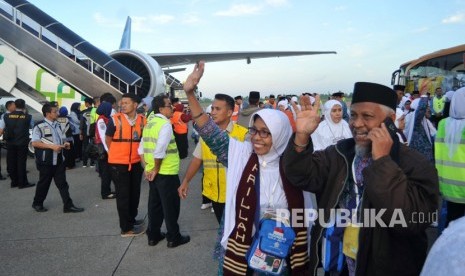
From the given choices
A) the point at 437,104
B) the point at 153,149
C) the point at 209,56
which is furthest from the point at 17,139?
the point at 209,56

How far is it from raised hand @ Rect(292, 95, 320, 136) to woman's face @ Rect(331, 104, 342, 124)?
2.97 m

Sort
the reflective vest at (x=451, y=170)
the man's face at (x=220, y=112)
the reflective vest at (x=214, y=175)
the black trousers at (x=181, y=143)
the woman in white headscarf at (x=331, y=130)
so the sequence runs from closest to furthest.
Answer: the reflective vest at (x=451, y=170) → the man's face at (x=220, y=112) → the reflective vest at (x=214, y=175) → the woman in white headscarf at (x=331, y=130) → the black trousers at (x=181, y=143)

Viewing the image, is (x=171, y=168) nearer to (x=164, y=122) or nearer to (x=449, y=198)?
(x=164, y=122)

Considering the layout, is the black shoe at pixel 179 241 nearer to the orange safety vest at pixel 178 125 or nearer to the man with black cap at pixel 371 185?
the man with black cap at pixel 371 185

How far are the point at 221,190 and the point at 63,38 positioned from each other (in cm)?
896

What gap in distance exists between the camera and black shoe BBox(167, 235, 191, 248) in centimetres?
395

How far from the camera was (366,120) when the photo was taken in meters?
1.71

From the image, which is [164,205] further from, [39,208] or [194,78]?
[39,208]

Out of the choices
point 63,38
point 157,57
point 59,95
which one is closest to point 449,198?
point 59,95

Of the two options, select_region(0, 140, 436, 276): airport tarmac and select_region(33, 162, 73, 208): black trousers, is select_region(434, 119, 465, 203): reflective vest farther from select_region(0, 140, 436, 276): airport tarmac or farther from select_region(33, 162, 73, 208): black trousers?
select_region(33, 162, 73, 208): black trousers

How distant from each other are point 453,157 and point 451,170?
108 mm

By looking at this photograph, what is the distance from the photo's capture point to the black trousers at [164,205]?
3.87 metres

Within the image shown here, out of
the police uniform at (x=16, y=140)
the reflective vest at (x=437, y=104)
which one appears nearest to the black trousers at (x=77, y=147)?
the police uniform at (x=16, y=140)

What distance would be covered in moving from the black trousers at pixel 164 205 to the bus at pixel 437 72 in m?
14.3
